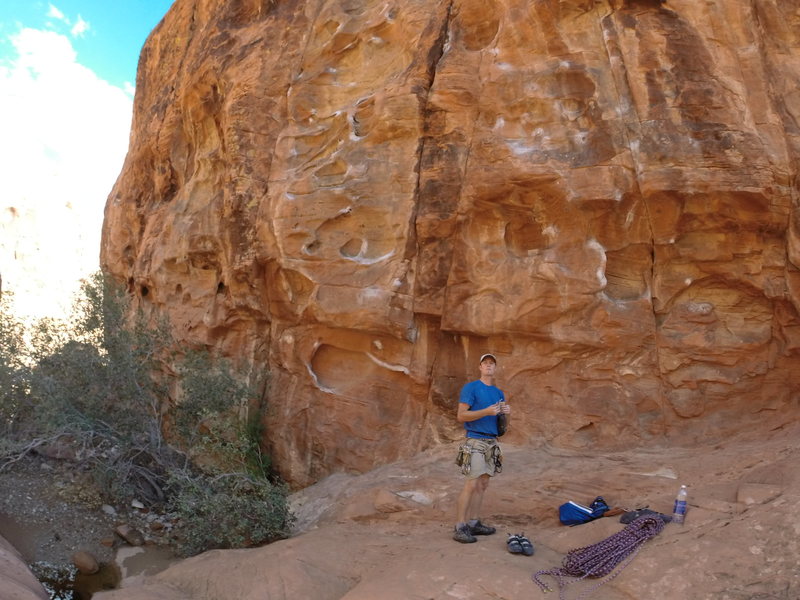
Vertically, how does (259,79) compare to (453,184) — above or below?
above

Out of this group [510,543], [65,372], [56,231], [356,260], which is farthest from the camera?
[56,231]

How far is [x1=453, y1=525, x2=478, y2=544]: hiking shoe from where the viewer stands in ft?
16.5

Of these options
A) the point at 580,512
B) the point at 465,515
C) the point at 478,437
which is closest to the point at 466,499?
the point at 465,515

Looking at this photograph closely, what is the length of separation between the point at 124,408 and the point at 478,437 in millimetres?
5571

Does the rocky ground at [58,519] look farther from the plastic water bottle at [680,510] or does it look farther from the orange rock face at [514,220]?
the plastic water bottle at [680,510]

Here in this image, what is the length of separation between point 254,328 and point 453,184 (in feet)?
13.0

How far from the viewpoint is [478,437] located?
4992mm

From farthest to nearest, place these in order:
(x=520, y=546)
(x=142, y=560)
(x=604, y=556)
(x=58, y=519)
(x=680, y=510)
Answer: (x=58, y=519)
(x=142, y=560)
(x=520, y=546)
(x=680, y=510)
(x=604, y=556)

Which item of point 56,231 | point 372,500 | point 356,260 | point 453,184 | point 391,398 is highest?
point 56,231

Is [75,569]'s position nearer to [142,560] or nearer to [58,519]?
[142,560]

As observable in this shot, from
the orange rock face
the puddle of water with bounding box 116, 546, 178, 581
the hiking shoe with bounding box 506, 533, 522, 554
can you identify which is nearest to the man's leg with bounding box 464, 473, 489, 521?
the hiking shoe with bounding box 506, 533, 522, 554

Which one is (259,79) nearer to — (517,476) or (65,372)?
(65,372)

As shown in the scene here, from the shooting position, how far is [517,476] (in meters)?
6.21

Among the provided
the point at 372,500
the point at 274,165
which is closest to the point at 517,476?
the point at 372,500
